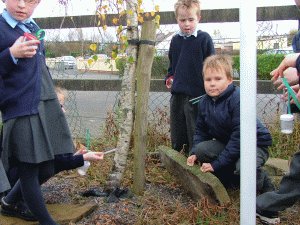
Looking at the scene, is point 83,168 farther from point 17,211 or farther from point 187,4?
point 187,4

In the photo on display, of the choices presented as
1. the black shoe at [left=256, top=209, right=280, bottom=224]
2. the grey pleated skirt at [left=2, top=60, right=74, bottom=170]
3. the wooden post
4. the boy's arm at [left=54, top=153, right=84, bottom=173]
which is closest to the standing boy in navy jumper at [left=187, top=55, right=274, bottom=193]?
the black shoe at [left=256, top=209, right=280, bottom=224]

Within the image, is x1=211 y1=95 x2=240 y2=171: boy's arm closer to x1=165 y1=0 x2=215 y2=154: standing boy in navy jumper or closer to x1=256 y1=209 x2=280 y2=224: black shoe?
x1=256 y1=209 x2=280 y2=224: black shoe

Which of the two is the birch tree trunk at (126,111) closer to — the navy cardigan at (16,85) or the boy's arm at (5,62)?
the navy cardigan at (16,85)

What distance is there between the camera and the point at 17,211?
9.23ft

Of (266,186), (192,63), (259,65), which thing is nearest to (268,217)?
(266,186)

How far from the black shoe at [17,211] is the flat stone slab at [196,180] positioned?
1055 millimetres

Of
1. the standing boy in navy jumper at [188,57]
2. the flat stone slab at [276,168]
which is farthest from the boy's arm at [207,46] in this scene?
the flat stone slab at [276,168]

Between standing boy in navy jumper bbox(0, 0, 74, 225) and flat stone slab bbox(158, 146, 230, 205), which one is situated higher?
standing boy in navy jumper bbox(0, 0, 74, 225)

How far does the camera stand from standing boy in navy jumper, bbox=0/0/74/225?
2.40 meters

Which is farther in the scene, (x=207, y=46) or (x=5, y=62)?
(x=207, y=46)

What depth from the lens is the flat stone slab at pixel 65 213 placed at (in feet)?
8.98

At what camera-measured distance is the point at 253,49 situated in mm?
1819

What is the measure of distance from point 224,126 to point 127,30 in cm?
95

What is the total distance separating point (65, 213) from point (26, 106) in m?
0.79
